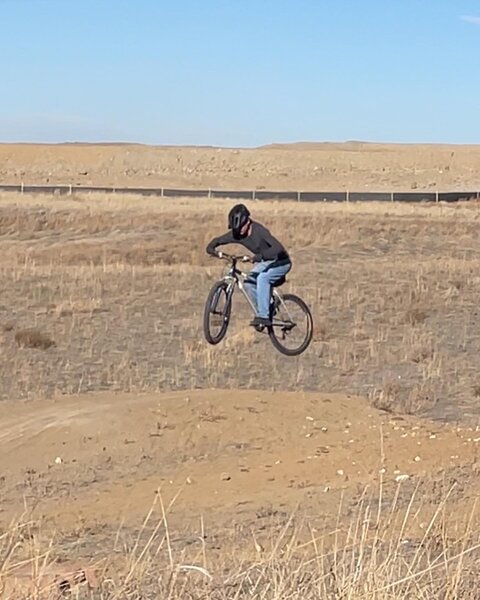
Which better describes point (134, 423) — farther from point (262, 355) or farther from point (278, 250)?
point (262, 355)

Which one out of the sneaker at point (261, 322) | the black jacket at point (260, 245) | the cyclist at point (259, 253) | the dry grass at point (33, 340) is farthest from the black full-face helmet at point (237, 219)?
the dry grass at point (33, 340)

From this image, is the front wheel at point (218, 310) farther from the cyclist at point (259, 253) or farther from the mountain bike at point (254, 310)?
the cyclist at point (259, 253)

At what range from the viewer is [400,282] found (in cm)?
2508

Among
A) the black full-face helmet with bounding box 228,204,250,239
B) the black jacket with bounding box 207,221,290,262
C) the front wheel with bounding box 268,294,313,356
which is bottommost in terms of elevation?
the front wheel with bounding box 268,294,313,356

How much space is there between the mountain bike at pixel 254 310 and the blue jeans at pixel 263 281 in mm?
95

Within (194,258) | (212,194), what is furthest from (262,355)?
(212,194)

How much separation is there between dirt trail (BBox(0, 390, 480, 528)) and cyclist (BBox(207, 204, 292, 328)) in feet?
3.61

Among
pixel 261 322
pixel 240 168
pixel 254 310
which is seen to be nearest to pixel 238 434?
pixel 261 322

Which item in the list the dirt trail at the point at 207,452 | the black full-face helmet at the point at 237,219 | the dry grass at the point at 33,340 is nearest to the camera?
the dirt trail at the point at 207,452

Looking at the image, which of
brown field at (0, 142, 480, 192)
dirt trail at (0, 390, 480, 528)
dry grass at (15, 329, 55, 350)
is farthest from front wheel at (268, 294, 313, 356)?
brown field at (0, 142, 480, 192)

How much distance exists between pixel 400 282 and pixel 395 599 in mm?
21251

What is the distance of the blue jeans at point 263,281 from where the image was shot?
14.4m

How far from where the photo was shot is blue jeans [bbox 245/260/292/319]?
14.4 meters

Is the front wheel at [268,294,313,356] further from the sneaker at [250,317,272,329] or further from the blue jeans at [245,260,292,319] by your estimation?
the blue jeans at [245,260,292,319]
